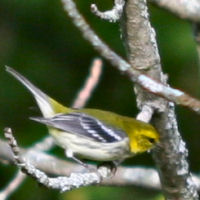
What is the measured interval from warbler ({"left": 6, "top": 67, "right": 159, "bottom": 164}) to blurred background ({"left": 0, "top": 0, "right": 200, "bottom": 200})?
122cm

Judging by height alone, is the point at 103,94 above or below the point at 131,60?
below

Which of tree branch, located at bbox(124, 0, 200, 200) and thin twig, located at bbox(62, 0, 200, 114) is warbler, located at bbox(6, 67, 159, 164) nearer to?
tree branch, located at bbox(124, 0, 200, 200)

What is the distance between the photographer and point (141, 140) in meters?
3.38

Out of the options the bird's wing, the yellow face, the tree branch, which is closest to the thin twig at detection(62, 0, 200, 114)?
the tree branch

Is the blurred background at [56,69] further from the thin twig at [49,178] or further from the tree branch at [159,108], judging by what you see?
the thin twig at [49,178]

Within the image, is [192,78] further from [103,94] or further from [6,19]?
[6,19]

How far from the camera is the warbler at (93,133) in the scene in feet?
11.0

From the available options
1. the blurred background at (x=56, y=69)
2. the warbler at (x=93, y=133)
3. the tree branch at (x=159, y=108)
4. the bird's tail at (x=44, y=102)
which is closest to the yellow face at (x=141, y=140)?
the warbler at (x=93, y=133)

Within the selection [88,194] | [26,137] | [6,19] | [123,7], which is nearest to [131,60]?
[123,7]

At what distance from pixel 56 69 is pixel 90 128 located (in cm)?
160

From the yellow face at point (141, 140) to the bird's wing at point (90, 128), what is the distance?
0.06 meters

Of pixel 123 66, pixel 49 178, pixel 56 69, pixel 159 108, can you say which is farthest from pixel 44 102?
pixel 123 66

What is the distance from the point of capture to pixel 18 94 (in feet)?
16.4

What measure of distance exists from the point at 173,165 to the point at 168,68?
201 centimetres
